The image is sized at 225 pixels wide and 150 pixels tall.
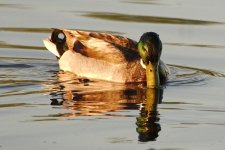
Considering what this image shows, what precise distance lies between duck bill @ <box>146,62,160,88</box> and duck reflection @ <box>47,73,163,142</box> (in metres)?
0.15

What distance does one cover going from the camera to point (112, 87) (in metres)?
15.6

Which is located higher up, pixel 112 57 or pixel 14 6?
pixel 14 6

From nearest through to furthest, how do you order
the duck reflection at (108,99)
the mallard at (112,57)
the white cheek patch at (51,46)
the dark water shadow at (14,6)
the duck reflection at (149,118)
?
the duck reflection at (149,118) < the duck reflection at (108,99) < the mallard at (112,57) < the white cheek patch at (51,46) < the dark water shadow at (14,6)

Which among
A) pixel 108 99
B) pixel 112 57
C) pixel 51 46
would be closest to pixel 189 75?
pixel 112 57

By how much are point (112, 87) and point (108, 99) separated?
4.52ft

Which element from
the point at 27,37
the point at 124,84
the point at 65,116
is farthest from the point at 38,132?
the point at 27,37

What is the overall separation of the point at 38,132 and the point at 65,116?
3.46 ft

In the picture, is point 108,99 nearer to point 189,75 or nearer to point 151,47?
point 151,47

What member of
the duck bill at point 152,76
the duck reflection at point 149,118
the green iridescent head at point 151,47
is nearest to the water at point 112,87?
the duck reflection at point 149,118

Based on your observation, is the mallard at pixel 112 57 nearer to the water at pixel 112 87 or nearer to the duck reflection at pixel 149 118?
the water at pixel 112 87

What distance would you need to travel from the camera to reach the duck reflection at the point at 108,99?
1268 cm

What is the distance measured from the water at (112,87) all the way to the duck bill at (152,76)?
0.65 ft

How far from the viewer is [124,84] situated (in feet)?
52.6

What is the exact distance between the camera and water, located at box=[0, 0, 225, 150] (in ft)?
38.2
